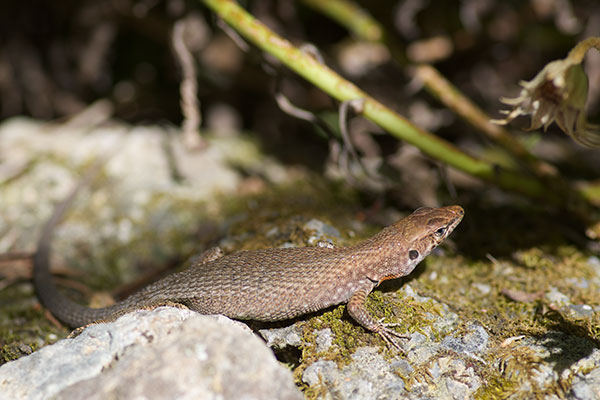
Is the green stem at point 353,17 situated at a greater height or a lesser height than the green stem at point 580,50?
lesser

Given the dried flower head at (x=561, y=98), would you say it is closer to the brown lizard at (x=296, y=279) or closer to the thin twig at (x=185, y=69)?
the brown lizard at (x=296, y=279)

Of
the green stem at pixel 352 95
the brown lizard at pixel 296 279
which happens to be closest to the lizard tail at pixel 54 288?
the brown lizard at pixel 296 279

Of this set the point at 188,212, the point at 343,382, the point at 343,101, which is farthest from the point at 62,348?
the point at 343,101

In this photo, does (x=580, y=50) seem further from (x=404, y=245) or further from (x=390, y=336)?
(x=390, y=336)

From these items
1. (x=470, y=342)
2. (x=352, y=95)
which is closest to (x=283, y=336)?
(x=470, y=342)

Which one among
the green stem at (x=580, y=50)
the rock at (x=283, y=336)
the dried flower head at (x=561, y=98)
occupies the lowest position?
the rock at (x=283, y=336)

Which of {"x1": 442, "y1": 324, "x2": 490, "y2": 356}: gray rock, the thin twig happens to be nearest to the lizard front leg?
{"x1": 442, "y1": 324, "x2": 490, "y2": 356}: gray rock
